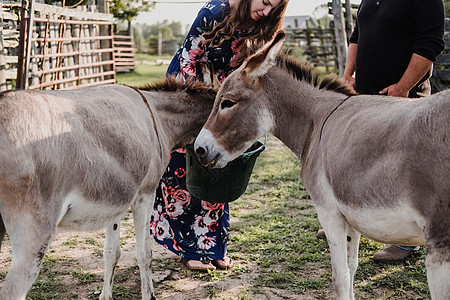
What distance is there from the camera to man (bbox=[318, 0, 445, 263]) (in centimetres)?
312

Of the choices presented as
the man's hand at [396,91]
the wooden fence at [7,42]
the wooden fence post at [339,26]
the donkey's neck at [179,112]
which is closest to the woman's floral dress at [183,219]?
the donkey's neck at [179,112]

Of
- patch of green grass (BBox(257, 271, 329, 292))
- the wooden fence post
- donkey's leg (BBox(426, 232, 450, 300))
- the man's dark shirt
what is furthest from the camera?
the wooden fence post

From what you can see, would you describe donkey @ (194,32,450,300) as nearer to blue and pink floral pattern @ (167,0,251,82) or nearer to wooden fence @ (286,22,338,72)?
blue and pink floral pattern @ (167,0,251,82)

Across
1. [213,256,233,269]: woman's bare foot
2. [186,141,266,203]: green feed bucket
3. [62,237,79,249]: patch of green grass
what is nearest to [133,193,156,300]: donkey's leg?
[186,141,266,203]: green feed bucket

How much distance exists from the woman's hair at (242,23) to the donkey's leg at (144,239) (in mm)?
1302

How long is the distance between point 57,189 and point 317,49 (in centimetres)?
2022

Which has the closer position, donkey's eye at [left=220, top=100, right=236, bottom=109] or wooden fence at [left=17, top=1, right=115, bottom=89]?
donkey's eye at [left=220, top=100, right=236, bottom=109]

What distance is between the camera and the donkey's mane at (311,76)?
300 cm

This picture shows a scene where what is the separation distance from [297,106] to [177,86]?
1.16m

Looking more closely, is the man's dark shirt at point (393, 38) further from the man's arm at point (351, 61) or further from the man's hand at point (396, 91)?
the man's arm at point (351, 61)

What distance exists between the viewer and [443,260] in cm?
196

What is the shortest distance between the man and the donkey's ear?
0.89 m

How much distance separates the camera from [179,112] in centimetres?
364

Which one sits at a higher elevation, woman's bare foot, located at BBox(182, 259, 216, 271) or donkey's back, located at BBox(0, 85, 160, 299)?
donkey's back, located at BBox(0, 85, 160, 299)
